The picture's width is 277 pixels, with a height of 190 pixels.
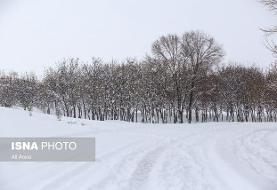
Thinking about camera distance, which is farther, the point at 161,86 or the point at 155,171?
the point at 161,86

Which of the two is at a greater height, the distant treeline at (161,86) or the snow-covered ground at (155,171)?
the distant treeline at (161,86)

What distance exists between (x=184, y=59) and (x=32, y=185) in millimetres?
54586

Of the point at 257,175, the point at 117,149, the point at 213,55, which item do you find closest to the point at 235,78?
the point at 213,55

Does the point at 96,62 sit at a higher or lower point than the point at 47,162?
higher

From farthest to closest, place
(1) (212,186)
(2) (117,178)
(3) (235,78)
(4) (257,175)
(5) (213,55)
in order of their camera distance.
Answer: (3) (235,78)
(5) (213,55)
(4) (257,175)
(2) (117,178)
(1) (212,186)

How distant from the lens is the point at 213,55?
2448 inches

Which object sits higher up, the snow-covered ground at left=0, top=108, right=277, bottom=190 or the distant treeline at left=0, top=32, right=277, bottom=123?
the distant treeline at left=0, top=32, right=277, bottom=123

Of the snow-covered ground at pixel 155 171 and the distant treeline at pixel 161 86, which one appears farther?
the distant treeline at pixel 161 86

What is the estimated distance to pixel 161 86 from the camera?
66.0 meters

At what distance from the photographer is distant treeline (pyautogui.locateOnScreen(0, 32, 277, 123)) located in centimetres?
6309

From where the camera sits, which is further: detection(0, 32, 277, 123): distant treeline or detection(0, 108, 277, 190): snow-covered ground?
detection(0, 32, 277, 123): distant treeline

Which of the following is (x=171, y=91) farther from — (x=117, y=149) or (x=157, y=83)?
(x=117, y=149)

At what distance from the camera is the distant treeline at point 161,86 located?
207 ft

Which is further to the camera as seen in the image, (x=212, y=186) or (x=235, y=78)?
(x=235, y=78)
